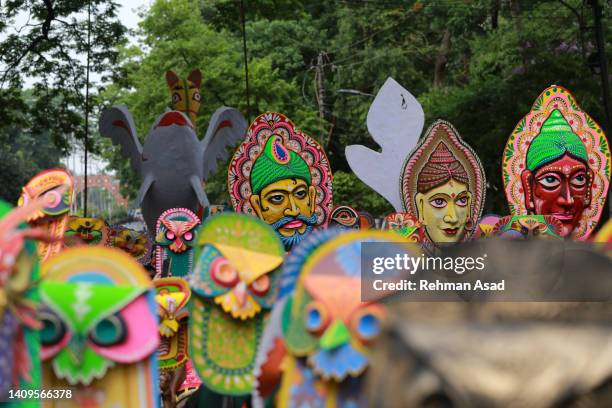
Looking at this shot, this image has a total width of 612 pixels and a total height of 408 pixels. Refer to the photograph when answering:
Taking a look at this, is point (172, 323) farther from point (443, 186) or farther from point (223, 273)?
point (443, 186)

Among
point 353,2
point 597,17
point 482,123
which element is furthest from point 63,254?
point 353,2

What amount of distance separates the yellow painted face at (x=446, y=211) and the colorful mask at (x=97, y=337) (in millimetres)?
5673

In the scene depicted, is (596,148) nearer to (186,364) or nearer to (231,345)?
(186,364)

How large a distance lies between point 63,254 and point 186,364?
11.2 feet

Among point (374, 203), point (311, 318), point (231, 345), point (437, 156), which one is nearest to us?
point (311, 318)

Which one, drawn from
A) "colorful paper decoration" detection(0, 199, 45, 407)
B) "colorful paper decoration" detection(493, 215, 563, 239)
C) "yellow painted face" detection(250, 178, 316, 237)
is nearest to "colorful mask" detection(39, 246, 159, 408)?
"colorful paper decoration" detection(0, 199, 45, 407)

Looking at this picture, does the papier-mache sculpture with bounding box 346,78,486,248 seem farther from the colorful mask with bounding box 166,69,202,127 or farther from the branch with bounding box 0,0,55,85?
the branch with bounding box 0,0,55,85

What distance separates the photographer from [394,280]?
335 centimetres

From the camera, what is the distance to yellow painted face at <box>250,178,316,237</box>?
8.95 metres

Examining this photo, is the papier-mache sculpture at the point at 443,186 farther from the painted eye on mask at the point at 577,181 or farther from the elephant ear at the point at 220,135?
the elephant ear at the point at 220,135

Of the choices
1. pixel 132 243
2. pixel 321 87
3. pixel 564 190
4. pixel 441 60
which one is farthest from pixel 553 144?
pixel 321 87

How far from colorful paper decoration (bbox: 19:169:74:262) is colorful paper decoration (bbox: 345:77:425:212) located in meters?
7.09

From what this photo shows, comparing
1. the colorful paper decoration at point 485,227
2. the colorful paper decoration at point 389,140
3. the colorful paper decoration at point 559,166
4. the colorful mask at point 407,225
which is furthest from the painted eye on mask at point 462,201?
the colorful paper decoration at point 389,140

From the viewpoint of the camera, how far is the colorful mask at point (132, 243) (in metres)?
11.8
